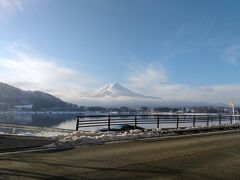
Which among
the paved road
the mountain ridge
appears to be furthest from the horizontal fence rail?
the mountain ridge

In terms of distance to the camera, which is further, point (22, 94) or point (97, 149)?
point (22, 94)

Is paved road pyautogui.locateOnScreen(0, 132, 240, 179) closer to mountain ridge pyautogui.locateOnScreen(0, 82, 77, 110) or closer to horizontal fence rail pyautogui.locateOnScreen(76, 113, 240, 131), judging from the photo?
horizontal fence rail pyautogui.locateOnScreen(76, 113, 240, 131)

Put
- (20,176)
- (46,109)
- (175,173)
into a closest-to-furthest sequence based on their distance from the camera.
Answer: (20,176), (175,173), (46,109)

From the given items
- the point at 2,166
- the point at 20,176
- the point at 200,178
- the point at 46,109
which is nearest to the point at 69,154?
the point at 2,166

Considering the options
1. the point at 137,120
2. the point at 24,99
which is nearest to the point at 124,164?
the point at 137,120

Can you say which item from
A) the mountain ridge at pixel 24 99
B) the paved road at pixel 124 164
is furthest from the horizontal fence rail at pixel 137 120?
the mountain ridge at pixel 24 99

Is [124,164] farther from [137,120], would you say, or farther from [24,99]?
[24,99]

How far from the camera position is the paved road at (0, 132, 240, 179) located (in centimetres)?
885

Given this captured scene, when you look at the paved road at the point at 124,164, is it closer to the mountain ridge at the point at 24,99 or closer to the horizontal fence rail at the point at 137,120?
the horizontal fence rail at the point at 137,120

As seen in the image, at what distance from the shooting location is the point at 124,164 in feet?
33.8

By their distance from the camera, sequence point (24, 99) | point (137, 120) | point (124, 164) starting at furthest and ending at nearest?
point (24, 99)
point (137, 120)
point (124, 164)

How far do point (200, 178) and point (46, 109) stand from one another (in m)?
140

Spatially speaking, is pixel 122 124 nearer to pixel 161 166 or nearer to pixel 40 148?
pixel 40 148

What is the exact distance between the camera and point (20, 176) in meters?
8.54
